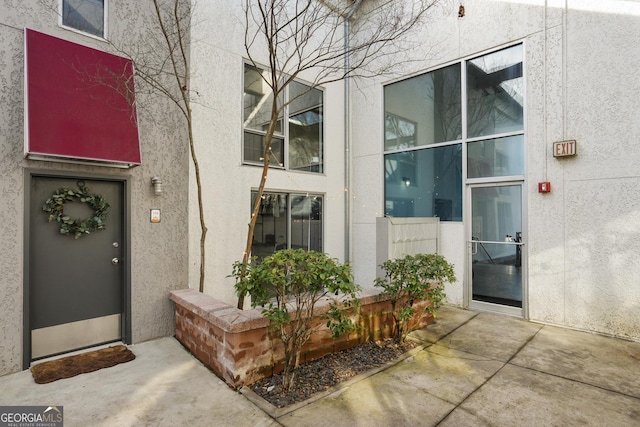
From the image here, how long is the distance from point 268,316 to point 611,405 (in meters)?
3.14

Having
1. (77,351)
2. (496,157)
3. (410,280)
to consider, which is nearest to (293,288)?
(410,280)

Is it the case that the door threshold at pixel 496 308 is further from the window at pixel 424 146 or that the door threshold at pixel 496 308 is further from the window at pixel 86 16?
the window at pixel 86 16

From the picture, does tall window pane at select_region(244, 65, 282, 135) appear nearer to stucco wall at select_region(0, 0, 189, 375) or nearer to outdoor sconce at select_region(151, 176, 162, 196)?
stucco wall at select_region(0, 0, 189, 375)

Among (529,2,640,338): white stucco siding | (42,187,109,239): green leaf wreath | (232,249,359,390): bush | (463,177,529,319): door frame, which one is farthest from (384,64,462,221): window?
(42,187,109,239): green leaf wreath

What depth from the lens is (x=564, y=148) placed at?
15.7 feet

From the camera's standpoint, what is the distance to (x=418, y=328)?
4863mm

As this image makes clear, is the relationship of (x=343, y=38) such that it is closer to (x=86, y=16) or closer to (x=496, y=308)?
(x=86, y=16)

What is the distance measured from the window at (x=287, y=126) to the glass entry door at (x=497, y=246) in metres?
3.21

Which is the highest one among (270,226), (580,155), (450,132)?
(450,132)

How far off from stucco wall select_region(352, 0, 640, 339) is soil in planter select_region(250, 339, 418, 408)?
8.68ft

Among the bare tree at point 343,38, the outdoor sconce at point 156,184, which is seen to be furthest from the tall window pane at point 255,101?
the outdoor sconce at point 156,184

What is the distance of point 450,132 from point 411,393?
4.68 m

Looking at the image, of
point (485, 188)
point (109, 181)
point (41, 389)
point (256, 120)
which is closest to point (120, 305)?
point (41, 389)

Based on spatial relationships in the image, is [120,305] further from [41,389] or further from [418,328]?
[418,328]
